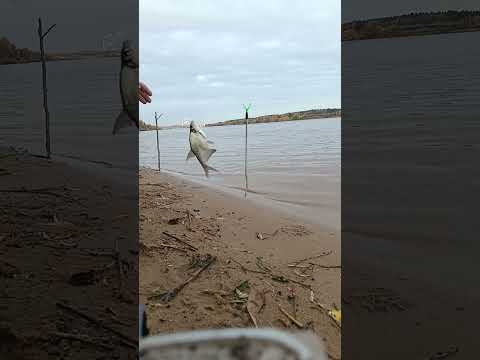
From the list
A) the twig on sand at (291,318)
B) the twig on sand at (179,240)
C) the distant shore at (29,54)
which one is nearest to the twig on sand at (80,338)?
the twig on sand at (291,318)

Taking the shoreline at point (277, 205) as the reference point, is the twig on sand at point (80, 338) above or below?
below

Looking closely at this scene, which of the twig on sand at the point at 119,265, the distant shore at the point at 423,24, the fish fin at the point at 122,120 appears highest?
the distant shore at the point at 423,24

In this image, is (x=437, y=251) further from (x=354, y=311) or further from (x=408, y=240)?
(x=354, y=311)

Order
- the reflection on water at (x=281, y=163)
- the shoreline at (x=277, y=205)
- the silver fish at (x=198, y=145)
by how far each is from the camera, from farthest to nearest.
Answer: the reflection on water at (x=281, y=163) → the shoreline at (x=277, y=205) → the silver fish at (x=198, y=145)

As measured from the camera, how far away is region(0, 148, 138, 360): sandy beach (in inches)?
48.2

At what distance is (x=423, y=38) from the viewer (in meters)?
3.36

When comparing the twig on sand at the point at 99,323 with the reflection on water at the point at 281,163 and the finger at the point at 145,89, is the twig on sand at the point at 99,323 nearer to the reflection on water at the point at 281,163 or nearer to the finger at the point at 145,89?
the finger at the point at 145,89

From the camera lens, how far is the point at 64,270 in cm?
150

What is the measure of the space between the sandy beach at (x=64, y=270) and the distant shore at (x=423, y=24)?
1.77 meters

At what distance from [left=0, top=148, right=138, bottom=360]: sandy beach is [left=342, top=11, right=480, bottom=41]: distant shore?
177cm

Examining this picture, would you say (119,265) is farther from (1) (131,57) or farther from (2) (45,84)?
(2) (45,84)

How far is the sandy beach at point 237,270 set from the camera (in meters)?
1.43

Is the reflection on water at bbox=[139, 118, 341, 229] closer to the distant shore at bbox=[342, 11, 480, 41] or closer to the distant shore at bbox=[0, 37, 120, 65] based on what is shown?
the distant shore at bbox=[0, 37, 120, 65]

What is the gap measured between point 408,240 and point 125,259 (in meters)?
1.50
